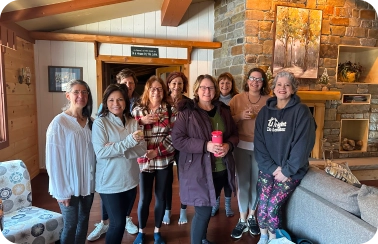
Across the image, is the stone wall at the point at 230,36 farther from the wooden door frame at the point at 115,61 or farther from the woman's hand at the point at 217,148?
the woman's hand at the point at 217,148

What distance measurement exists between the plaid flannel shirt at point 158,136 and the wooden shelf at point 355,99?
3.83 meters

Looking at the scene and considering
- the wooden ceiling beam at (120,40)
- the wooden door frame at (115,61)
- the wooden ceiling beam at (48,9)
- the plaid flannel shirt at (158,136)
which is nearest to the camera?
the plaid flannel shirt at (158,136)

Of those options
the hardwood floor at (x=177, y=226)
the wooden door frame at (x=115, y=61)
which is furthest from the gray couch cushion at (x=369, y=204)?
the wooden door frame at (x=115, y=61)

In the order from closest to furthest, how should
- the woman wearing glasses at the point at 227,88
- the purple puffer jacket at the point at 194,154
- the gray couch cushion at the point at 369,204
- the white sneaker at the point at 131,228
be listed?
the gray couch cushion at the point at 369,204
the purple puffer jacket at the point at 194,154
the white sneaker at the point at 131,228
the woman wearing glasses at the point at 227,88

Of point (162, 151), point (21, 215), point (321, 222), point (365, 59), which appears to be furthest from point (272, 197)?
point (365, 59)

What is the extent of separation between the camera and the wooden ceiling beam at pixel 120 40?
13.3 ft

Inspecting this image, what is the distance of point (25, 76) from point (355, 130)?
5.64 meters

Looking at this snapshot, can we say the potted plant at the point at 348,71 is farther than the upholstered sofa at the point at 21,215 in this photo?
Yes

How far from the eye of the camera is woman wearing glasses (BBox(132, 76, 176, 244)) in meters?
2.13

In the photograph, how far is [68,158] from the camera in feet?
5.36

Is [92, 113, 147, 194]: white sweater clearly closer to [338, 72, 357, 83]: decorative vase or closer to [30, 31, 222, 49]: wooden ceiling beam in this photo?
[30, 31, 222, 49]: wooden ceiling beam

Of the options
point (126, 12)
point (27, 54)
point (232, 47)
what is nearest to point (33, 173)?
point (27, 54)

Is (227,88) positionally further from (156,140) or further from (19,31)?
(19,31)

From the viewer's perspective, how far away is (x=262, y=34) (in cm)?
411
